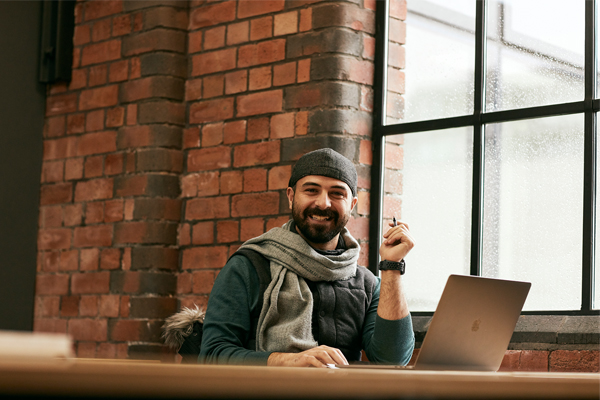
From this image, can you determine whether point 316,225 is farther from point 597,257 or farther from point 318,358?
point 597,257

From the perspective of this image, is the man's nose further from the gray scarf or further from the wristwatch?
the wristwatch

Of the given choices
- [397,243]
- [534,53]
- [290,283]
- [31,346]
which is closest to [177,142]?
Result: [290,283]

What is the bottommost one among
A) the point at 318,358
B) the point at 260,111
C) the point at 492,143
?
the point at 318,358

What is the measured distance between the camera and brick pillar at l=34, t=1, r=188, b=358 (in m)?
3.01

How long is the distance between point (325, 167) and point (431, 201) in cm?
56

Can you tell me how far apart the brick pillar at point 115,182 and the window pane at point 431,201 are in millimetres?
913

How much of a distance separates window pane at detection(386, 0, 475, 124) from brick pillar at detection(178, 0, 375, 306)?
11 cm

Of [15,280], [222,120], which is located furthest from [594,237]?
[15,280]

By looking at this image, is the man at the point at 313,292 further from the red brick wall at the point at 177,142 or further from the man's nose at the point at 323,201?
the red brick wall at the point at 177,142

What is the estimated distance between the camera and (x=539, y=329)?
7.77 ft

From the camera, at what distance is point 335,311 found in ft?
7.64

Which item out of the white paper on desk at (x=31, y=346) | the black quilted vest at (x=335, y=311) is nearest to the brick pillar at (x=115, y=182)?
the black quilted vest at (x=335, y=311)

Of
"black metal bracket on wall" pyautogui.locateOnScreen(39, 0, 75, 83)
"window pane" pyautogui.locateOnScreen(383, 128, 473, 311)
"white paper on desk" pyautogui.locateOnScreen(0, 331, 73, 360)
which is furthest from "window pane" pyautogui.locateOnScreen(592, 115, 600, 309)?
"black metal bracket on wall" pyautogui.locateOnScreen(39, 0, 75, 83)

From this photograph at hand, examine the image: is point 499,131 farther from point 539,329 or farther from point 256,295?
point 256,295
